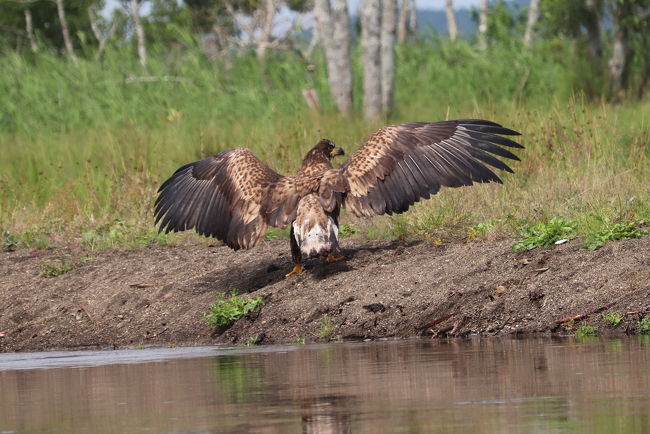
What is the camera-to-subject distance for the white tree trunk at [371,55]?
20.5 metres

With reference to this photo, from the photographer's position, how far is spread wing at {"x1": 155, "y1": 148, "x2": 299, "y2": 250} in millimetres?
10039

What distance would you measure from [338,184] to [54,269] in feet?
11.1

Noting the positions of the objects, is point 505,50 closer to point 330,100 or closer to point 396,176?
point 330,100

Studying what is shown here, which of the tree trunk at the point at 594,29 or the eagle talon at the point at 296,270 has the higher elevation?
the tree trunk at the point at 594,29

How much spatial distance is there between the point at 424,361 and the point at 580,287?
6.75 feet

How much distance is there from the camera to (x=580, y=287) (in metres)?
8.51

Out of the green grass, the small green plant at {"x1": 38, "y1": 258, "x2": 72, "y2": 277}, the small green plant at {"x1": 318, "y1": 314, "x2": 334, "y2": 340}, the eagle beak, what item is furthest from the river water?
the small green plant at {"x1": 38, "y1": 258, "x2": 72, "y2": 277}

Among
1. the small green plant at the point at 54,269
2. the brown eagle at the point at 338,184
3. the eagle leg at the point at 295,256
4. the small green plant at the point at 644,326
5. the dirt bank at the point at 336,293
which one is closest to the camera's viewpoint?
the small green plant at the point at 644,326

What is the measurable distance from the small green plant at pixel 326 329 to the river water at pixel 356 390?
61 cm

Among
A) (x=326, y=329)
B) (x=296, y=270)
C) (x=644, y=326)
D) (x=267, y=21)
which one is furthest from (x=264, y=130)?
(x=267, y=21)

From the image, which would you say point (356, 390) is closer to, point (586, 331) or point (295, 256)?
point (586, 331)

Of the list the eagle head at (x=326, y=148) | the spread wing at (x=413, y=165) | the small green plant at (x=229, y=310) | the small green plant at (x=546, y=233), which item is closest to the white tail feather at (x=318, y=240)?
the spread wing at (x=413, y=165)

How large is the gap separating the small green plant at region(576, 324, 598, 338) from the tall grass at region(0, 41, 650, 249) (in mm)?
2039

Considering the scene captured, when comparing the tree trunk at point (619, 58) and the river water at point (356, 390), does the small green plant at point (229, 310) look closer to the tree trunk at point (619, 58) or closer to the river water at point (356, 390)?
the river water at point (356, 390)
